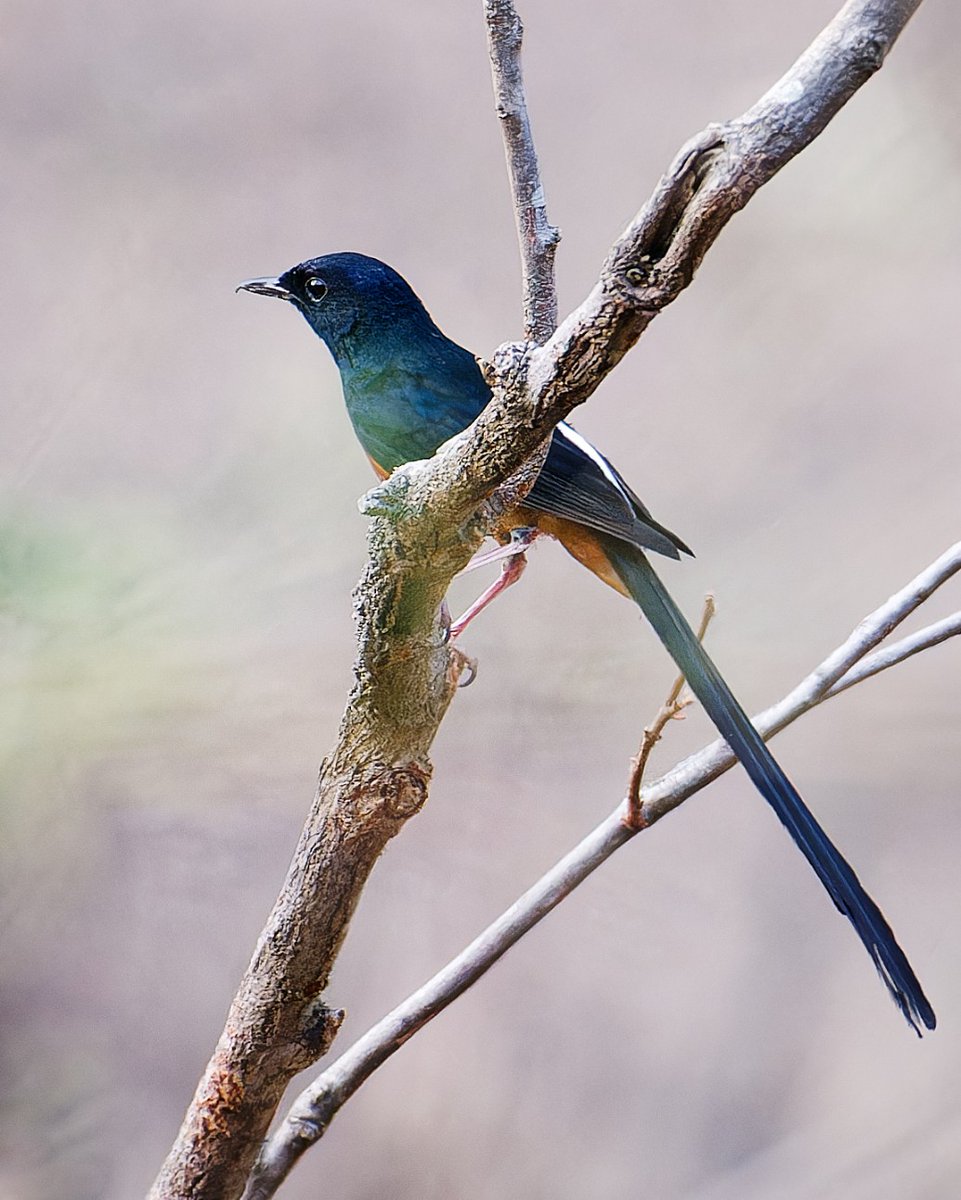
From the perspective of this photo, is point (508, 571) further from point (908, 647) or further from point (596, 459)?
point (908, 647)

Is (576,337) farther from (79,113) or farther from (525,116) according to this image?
(79,113)

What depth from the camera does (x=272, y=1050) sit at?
84 centimetres

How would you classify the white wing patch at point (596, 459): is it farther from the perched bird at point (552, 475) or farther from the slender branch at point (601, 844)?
the slender branch at point (601, 844)

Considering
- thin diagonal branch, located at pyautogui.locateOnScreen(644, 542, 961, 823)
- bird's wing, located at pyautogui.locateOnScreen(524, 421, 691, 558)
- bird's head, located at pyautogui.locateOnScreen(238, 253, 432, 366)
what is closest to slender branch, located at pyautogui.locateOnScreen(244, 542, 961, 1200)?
thin diagonal branch, located at pyautogui.locateOnScreen(644, 542, 961, 823)

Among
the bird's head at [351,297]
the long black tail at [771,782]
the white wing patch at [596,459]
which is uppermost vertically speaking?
the bird's head at [351,297]

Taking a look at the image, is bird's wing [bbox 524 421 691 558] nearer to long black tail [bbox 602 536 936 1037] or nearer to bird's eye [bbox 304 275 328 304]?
long black tail [bbox 602 536 936 1037]

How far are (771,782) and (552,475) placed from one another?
0.92 feet

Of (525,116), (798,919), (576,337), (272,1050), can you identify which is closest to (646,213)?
(576,337)

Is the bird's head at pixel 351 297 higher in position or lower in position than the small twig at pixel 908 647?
higher

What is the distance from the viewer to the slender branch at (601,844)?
82 cm

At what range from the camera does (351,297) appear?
111 centimetres

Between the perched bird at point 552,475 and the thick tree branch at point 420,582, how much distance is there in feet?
0.25

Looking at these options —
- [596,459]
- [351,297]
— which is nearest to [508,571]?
[596,459]

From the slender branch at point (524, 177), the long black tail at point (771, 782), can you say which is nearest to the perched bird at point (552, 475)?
the long black tail at point (771, 782)
